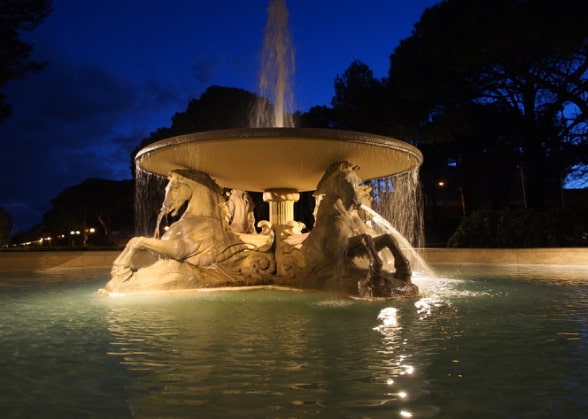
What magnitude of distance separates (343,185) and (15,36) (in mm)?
16753

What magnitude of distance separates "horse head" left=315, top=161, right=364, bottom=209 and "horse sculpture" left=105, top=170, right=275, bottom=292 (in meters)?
1.41

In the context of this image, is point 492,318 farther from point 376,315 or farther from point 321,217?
point 321,217

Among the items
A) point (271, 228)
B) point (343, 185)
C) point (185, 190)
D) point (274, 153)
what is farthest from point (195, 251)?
point (343, 185)

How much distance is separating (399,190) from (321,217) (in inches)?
248

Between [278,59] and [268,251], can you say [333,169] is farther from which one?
[278,59]

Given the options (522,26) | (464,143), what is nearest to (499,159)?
(464,143)

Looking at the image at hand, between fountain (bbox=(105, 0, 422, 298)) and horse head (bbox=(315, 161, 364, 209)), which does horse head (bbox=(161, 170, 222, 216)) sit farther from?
horse head (bbox=(315, 161, 364, 209))

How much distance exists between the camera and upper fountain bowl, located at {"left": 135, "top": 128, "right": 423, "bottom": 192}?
21.8 ft

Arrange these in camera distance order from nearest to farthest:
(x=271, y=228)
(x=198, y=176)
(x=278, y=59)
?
(x=198, y=176), (x=271, y=228), (x=278, y=59)

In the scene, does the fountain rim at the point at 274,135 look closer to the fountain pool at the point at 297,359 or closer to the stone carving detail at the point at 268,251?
the stone carving detail at the point at 268,251

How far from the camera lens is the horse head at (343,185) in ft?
23.8

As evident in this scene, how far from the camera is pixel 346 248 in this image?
7.02 meters

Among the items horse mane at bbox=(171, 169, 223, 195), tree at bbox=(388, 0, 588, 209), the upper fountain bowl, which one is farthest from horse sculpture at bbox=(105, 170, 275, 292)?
tree at bbox=(388, 0, 588, 209)

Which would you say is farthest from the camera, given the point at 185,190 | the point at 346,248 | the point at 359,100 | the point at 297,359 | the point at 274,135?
the point at 359,100
